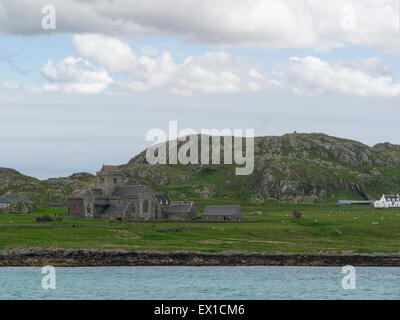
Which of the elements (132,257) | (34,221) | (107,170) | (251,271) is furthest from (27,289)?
(107,170)

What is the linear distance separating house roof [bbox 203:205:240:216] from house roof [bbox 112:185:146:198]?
692 inches

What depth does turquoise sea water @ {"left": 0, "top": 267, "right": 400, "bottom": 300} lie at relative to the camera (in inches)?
2667

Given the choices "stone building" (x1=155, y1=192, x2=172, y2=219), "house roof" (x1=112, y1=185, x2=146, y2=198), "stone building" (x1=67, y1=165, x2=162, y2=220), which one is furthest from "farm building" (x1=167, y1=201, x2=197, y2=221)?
"house roof" (x1=112, y1=185, x2=146, y2=198)

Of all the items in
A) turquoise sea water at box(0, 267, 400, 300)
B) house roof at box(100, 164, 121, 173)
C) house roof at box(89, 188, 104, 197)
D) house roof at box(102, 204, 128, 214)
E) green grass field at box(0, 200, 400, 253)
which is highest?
house roof at box(100, 164, 121, 173)

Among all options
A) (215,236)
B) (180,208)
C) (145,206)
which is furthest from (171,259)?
(180,208)

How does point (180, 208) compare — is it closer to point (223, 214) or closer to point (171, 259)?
point (223, 214)

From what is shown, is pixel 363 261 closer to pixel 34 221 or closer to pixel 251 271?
pixel 251 271

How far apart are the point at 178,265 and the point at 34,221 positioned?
5358cm

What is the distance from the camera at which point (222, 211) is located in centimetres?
15588

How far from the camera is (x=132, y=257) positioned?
3669 inches

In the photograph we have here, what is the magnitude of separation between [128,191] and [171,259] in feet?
221

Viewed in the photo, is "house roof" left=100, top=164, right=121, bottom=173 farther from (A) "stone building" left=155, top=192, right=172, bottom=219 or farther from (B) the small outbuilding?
(B) the small outbuilding
